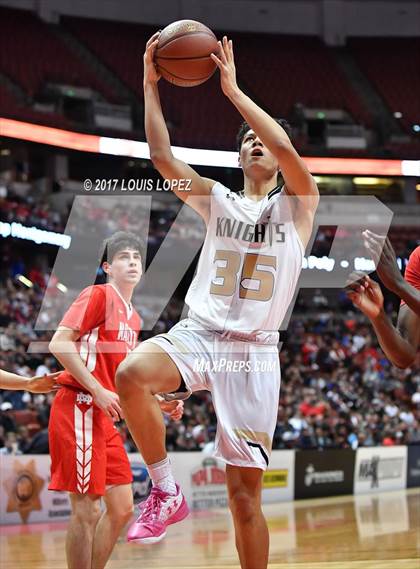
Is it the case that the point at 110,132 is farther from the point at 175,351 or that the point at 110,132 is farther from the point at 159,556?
the point at 175,351

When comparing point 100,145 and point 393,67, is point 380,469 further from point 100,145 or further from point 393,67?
point 393,67

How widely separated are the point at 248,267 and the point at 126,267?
1071 mm

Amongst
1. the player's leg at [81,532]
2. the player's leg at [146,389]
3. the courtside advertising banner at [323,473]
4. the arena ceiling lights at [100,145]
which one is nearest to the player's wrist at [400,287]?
the player's leg at [146,389]

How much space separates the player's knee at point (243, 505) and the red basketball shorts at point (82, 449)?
101 cm

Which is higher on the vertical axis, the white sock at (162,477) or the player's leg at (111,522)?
the white sock at (162,477)

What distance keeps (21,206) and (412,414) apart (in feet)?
29.4

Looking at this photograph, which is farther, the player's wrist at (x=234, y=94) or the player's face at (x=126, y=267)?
the player's face at (x=126, y=267)

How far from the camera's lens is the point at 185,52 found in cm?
480

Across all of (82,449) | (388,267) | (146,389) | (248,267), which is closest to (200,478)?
(82,449)

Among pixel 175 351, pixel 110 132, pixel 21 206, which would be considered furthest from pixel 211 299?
pixel 110 132

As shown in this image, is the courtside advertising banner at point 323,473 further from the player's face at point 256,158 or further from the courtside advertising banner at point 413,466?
the player's face at point 256,158

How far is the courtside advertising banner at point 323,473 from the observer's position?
14594 millimetres

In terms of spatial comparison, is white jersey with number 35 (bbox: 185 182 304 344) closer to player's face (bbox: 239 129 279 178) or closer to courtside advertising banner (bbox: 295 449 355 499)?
player's face (bbox: 239 129 279 178)

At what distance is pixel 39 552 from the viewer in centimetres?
811
